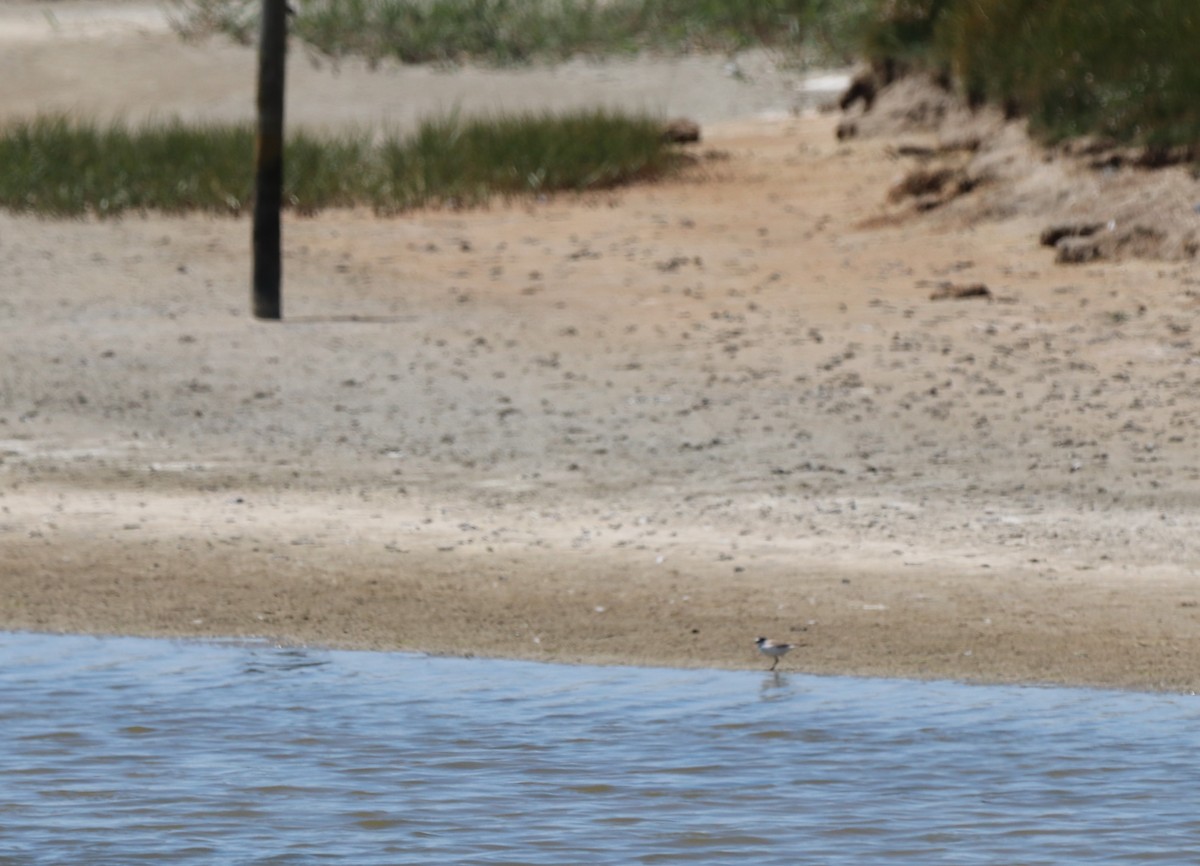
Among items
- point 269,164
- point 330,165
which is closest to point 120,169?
point 330,165

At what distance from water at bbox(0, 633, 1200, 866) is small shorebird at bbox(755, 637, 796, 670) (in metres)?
0.07

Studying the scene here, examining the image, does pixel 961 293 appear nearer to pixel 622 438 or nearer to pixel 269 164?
pixel 622 438

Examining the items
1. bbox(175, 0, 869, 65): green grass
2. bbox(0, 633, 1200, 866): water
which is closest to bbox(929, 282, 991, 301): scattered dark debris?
bbox(0, 633, 1200, 866): water

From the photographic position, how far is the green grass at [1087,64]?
1547cm

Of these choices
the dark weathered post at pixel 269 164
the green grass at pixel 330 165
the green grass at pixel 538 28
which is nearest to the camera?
the dark weathered post at pixel 269 164

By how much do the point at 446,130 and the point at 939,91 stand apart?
4083mm

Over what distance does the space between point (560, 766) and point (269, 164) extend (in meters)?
8.17

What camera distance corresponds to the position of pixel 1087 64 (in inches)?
636

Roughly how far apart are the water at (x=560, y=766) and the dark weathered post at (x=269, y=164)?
6689 mm

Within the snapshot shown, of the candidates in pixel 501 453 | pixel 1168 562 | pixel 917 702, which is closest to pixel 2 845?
pixel 917 702

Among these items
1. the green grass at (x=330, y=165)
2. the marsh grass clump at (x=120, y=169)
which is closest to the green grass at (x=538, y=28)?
the green grass at (x=330, y=165)

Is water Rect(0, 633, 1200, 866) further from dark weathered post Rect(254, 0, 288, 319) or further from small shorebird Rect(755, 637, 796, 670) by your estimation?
dark weathered post Rect(254, 0, 288, 319)

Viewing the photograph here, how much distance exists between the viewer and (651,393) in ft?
37.1

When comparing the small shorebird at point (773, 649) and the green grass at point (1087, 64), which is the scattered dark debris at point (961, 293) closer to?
the green grass at point (1087, 64)
